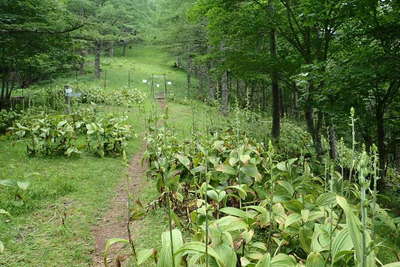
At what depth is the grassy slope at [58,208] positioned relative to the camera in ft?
11.4

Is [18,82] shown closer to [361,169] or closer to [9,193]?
[9,193]

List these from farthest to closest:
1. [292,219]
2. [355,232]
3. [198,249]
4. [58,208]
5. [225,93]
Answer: [225,93]
[58,208]
[292,219]
[198,249]
[355,232]

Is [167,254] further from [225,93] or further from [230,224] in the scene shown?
[225,93]

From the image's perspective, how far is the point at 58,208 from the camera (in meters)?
4.68

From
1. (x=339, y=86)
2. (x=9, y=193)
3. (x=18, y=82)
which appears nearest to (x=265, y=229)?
(x=339, y=86)

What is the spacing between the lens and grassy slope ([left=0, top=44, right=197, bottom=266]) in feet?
11.4

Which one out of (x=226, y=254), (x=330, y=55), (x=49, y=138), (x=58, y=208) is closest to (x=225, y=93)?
(x=330, y=55)

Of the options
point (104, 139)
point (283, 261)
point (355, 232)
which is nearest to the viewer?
point (355, 232)

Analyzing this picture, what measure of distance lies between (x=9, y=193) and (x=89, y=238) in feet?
6.47

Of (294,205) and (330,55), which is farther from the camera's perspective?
(330,55)

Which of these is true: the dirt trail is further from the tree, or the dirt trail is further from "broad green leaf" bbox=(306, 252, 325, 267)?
the tree

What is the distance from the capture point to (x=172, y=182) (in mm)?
3822

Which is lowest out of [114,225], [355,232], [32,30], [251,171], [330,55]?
[114,225]

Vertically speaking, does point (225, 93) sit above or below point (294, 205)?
above
